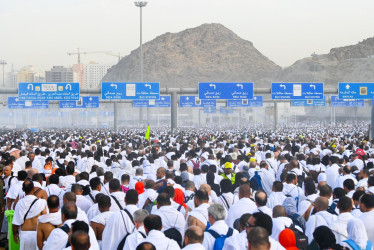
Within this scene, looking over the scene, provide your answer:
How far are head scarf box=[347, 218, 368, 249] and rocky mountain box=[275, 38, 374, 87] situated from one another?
12129 cm

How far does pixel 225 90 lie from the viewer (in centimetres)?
4091

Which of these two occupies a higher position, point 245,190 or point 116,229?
point 245,190

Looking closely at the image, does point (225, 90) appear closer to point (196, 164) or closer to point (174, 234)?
point (196, 164)

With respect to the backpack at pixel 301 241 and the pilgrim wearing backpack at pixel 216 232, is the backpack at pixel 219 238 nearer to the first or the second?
the pilgrim wearing backpack at pixel 216 232

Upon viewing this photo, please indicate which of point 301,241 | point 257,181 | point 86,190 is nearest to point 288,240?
point 301,241

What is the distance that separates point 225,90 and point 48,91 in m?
11.7

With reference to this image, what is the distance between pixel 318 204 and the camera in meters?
7.89

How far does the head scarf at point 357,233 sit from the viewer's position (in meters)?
6.70

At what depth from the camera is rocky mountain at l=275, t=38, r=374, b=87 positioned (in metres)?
143

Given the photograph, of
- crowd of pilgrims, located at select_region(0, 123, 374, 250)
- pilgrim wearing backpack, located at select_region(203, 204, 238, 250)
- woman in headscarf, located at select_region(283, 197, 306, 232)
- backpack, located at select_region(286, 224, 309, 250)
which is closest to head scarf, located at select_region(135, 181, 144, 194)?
crowd of pilgrims, located at select_region(0, 123, 374, 250)

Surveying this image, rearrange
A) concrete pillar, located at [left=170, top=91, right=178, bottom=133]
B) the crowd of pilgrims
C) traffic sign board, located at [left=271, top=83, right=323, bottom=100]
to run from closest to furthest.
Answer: the crowd of pilgrims
concrete pillar, located at [left=170, top=91, right=178, bottom=133]
traffic sign board, located at [left=271, top=83, right=323, bottom=100]

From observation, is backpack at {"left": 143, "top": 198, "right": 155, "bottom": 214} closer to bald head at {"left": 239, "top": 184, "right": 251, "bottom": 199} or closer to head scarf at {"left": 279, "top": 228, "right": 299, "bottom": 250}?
bald head at {"left": 239, "top": 184, "right": 251, "bottom": 199}

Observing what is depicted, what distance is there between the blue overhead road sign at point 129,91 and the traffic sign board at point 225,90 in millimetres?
3089

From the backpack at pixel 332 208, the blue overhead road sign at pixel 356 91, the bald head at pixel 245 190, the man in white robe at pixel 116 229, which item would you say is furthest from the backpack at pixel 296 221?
the blue overhead road sign at pixel 356 91
